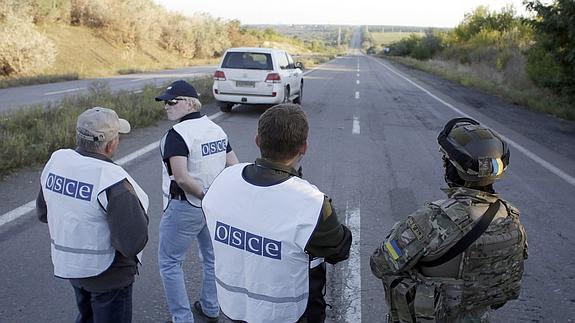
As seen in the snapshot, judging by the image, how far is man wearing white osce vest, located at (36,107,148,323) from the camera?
2.44 metres

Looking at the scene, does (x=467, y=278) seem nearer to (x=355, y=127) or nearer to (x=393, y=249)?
(x=393, y=249)

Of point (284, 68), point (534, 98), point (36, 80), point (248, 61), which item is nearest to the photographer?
point (248, 61)

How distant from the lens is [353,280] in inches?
164

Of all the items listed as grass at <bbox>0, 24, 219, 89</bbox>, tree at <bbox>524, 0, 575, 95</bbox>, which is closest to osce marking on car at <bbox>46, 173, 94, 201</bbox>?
tree at <bbox>524, 0, 575, 95</bbox>

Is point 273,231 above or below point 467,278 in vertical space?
above

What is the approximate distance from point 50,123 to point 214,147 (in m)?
7.34

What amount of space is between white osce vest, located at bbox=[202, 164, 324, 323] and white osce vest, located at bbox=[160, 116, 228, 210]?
3.65ft

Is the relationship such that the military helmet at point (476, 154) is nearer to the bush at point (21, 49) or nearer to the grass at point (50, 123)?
the grass at point (50, 123)

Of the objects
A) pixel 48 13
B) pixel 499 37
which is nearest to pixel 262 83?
pixel 48 13

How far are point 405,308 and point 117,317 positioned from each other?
1.54m

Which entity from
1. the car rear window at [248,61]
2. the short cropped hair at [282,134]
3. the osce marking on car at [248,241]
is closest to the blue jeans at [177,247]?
the osce marking on car at [248,241]

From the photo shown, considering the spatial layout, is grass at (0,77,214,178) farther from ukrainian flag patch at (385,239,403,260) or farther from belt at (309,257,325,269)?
ukrainian flag patch at (385,239,403,260)

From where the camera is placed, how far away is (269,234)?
193 cm

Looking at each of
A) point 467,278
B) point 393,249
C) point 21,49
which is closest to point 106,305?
point 393,249
